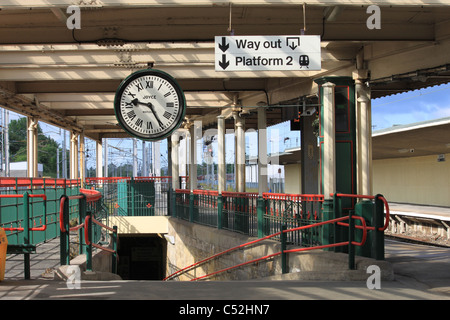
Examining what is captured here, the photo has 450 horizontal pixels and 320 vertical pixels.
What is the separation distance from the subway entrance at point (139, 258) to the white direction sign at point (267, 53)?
20.7 metres

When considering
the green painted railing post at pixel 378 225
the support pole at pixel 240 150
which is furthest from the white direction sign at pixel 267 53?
the support pole at pixel 240 150

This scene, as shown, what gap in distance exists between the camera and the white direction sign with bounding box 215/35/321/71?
6.32 meters

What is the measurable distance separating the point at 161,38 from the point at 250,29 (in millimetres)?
1558

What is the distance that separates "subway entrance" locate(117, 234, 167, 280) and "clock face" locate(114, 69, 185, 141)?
19.4 m

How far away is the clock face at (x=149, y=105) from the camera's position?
730 centimetres

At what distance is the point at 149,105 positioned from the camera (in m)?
7.29

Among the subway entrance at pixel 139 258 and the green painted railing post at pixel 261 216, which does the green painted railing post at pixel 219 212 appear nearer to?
the green painted railing post at pixel 261 216

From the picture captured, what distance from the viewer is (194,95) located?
16.5 m

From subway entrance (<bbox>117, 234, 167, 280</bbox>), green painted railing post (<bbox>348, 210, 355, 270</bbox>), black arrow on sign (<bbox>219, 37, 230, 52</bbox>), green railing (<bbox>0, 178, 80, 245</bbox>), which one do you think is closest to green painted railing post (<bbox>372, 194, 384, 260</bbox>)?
green painted railing post (<bbox>348, 210, 355, 270</bbox>)

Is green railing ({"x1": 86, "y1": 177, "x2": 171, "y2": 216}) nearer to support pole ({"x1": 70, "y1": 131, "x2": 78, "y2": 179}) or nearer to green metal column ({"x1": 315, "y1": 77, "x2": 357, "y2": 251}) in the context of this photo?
support pole ({"x1": 70, "y1": 131, "x2": 78, "y2": 179})

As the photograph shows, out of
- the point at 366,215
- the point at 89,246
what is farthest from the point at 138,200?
the point at 366,215

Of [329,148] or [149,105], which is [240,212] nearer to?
[329,148]

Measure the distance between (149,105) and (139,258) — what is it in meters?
20.2

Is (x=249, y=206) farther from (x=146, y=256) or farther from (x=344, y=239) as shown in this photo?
(x=146, y=256)
